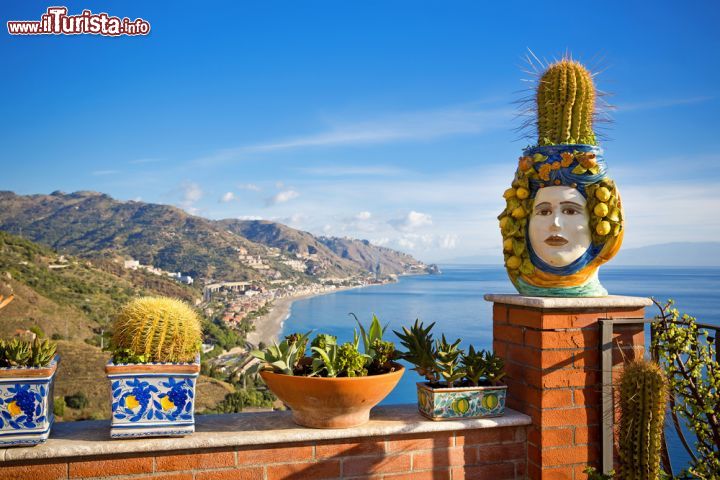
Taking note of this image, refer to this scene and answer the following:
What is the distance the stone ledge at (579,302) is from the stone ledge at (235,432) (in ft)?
2.04

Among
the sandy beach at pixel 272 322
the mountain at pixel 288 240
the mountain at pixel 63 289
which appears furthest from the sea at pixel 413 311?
the mountain at pixel 63 289

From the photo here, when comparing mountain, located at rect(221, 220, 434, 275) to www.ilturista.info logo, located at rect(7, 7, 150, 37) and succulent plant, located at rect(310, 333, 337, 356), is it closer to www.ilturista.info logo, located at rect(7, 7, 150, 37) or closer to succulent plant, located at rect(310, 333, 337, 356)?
www.ilturista.info logo, located at rect(7, 7, 150, 37)

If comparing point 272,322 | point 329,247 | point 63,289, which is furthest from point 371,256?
point 63,289

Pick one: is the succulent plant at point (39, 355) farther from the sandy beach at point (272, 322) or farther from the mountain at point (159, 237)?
the mountain at point (159, 237)

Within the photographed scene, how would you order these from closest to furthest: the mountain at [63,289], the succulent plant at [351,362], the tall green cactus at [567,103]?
1. the succulent plant at [351,362]
2. the tall green cactus at [567,103]
3. the mountain at [63,289]

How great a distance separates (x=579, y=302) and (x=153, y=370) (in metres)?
2.13

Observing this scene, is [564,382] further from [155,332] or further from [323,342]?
[155,332]

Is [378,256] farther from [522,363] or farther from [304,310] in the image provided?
[522,363]

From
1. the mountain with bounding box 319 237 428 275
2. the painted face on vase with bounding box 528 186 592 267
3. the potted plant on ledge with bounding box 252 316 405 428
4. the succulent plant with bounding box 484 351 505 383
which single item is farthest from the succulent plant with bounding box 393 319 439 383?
the mountain with bounding box 319 237 428 275

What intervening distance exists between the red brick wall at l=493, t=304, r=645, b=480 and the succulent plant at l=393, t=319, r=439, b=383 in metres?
0.52

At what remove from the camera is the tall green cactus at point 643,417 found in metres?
2.41

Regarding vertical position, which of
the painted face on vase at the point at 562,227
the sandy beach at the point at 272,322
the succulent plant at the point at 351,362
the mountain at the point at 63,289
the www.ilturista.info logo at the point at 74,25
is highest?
the www.ilturista.info logo at the point at 74,25

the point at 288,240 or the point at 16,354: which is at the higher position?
the point at 288,240

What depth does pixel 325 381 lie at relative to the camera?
2.48 metres
